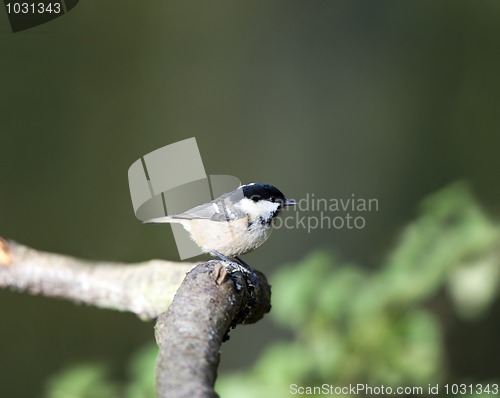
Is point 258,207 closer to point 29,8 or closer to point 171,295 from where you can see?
point 171,295

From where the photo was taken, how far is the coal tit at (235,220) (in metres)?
1.66

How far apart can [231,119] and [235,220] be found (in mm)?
1434

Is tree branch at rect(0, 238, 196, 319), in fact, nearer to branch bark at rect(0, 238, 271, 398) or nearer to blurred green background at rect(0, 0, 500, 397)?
branch bark at rect(0, 238, 271, 398)

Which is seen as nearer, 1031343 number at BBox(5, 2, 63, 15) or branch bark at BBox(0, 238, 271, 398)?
branch bark at BBox(0, 238, 271, 398)

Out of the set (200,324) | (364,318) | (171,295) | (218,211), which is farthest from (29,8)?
(200,324)

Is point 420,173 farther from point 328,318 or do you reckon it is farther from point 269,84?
point 328,318

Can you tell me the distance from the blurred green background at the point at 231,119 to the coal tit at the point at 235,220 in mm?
1130

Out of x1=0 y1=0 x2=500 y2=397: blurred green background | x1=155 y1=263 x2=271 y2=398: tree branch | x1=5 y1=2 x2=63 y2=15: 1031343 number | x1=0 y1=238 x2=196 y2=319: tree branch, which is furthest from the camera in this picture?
x1=0 y1=0 x2=500 y2=397: blurred green background

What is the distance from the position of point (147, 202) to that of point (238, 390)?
2.11 ft

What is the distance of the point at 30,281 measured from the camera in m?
1.64

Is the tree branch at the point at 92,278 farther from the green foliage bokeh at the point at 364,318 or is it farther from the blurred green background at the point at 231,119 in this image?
the blurred green background at the point at 231,119

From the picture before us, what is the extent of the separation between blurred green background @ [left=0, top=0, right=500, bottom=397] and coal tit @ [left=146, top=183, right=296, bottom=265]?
1130 mm

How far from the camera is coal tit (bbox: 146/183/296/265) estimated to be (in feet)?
5.45

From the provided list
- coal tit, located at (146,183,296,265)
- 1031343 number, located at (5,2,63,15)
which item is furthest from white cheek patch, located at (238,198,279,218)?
1031343 number, located at (5,2,63,15)
